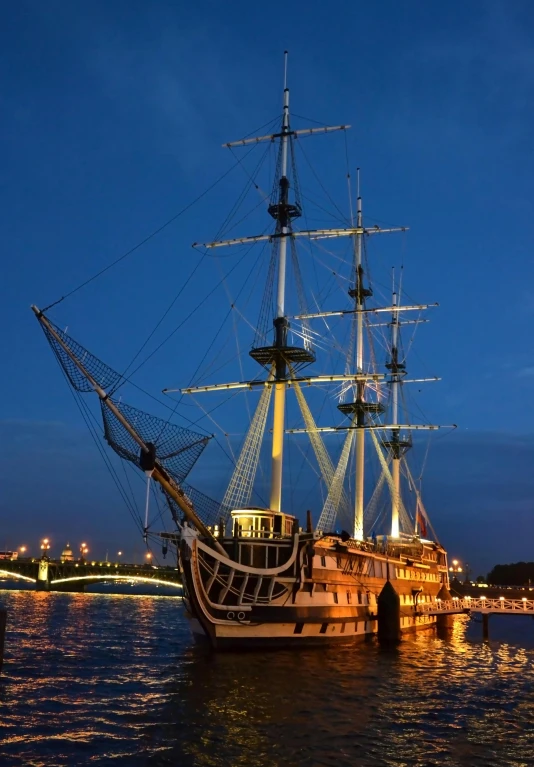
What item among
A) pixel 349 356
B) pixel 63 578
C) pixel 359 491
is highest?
pixel 349 356

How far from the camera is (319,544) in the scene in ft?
139

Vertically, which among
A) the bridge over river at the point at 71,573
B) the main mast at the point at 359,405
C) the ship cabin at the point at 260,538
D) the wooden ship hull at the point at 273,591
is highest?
the main mast at the point at 359,405

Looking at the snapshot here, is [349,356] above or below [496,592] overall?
above

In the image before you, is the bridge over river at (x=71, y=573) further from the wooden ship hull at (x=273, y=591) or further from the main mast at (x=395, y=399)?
the wooden ship hull at (x=273, y=591)

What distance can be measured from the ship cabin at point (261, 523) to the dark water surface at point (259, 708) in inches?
247

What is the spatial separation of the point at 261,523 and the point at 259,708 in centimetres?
1748

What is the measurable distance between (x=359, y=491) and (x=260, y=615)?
88.3 ft

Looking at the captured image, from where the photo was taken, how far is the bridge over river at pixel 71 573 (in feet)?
470

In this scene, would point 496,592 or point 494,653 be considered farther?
point 496,592

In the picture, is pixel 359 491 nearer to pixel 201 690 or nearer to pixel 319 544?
pixel 319 544

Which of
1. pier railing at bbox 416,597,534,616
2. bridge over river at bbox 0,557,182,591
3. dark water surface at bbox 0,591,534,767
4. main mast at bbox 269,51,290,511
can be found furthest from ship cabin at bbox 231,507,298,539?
bridge over river at bbox 0,557,182,591

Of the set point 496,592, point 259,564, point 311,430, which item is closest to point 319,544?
point 259,564

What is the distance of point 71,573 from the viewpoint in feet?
497

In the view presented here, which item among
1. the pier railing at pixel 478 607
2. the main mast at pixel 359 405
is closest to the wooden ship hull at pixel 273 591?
the main mast at pixel 359 405
